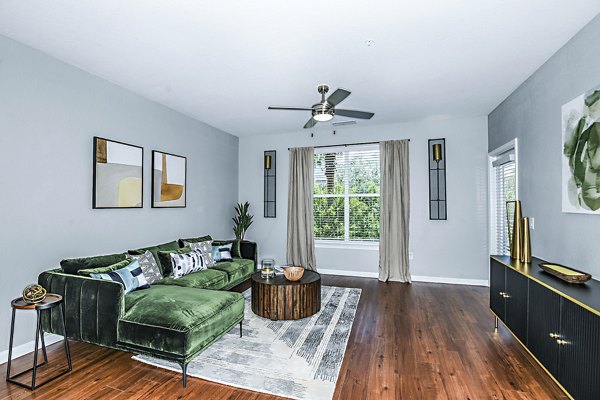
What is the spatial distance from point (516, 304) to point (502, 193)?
8.35 ft

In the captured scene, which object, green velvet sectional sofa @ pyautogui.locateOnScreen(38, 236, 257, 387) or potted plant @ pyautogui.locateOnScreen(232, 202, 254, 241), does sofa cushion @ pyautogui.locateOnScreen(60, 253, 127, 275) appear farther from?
potted plant @ pyautogui.locateOnScreen(232, 202, 254, 241)

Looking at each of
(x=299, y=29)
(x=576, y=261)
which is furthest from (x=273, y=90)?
(x=576, y=261)

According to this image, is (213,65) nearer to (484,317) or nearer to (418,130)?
(418,130)

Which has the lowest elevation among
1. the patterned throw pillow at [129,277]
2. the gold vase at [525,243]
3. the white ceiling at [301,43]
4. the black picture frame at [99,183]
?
the patterned throw pillow at [129,277]

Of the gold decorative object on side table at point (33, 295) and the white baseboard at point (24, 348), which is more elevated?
the gold decorative object on side table at point (33, 295)

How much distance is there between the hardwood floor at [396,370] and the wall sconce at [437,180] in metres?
2.09

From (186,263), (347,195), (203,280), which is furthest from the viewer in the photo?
(347,195)

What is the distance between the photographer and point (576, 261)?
105 inches

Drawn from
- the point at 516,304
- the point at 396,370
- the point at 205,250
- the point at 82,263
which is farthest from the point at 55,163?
the point at 516,304

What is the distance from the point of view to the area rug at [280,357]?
2312mm

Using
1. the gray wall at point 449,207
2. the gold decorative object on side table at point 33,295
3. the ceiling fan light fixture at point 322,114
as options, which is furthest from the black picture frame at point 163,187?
the ceiling fan light fixture at point 322,114

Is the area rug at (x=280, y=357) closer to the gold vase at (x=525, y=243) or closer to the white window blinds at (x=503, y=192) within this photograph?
the gold vase at (x=525, y=243)

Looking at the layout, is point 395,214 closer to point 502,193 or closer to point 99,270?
point 502,193

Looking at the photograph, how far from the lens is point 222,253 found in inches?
192
